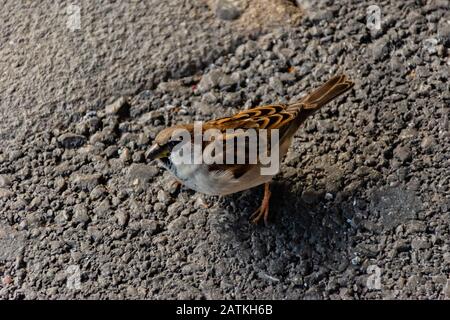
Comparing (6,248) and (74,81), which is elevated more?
(74,81)

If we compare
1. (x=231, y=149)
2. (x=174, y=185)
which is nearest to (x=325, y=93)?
(x=231, y=149)

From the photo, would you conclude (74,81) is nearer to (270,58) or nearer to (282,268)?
(270,58)

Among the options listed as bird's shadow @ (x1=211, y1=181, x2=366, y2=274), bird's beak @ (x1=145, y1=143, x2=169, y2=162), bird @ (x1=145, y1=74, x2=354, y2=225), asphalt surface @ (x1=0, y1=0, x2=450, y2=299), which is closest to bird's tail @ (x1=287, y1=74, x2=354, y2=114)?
bird @ (x1=145, y1=74, x2=354, y2=225)

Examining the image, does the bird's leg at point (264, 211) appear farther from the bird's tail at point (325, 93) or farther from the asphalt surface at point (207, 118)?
the bird's tail at point (325, 93)

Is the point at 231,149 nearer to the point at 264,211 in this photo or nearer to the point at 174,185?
the point at 264,211

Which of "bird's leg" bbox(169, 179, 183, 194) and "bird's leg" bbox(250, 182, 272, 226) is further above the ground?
"bird's leg" bbox(169, 179, 183, 194)

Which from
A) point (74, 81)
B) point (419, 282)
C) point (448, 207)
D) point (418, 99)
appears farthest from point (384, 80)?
point (74, 81)

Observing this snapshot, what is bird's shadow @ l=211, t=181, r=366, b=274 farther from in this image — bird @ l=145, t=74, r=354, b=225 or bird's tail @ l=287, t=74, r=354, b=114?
bird's tail @ l=287, t=74, r=354, b=114
